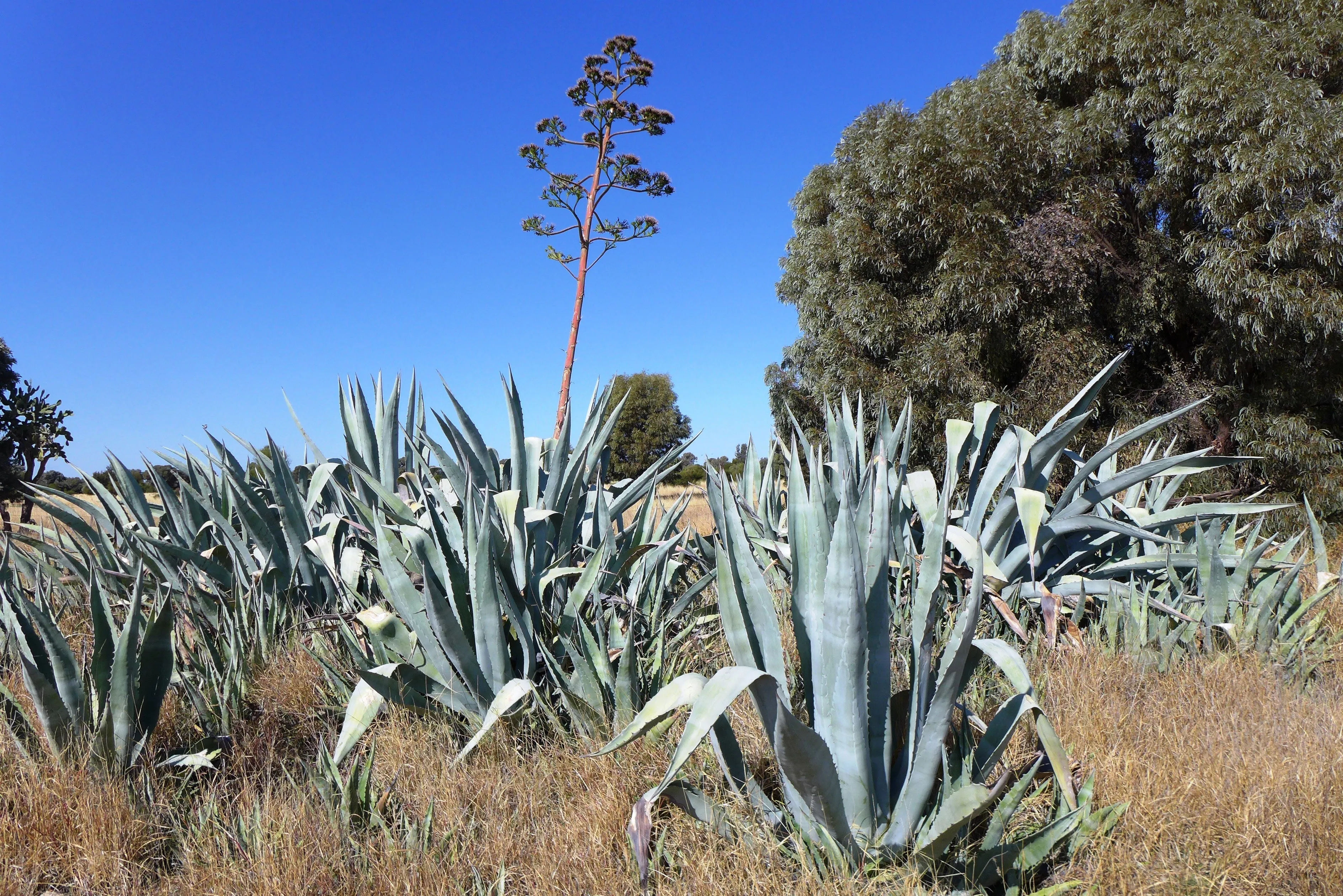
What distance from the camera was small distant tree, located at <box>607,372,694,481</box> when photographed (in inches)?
1144

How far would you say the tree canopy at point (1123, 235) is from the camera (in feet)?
30.3

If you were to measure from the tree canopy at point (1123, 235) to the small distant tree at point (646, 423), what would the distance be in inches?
616

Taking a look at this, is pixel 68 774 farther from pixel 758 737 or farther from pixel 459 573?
pixel 758 737

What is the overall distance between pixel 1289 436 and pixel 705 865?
11.6 meters

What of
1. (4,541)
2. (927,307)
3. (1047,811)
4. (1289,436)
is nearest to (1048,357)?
(927,307)

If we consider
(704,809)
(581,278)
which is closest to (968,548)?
(704,809)

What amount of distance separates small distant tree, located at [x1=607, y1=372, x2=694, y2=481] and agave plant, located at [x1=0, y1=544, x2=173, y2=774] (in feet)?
86.0

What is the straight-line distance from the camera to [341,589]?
2.81 metres

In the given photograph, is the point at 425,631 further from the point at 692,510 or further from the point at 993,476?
the point at 692,510

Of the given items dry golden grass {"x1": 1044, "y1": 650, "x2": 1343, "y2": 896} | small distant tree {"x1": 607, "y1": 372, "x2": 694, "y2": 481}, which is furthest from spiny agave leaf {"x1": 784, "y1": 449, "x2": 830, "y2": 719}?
small distant tree {"x1": 607, "y1": 372, "x2": 694, "y2": 481}

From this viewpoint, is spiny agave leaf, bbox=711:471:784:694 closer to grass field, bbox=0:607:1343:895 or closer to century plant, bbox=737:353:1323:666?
grass field, bbox=0:607:1343:895

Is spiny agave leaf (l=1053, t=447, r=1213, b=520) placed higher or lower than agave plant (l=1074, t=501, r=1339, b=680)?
higher

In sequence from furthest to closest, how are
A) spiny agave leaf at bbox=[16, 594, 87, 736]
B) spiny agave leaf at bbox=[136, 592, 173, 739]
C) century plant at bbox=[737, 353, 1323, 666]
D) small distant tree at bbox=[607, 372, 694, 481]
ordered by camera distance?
small distant tree at bbox=[607, 372, 694, 481] → century plant at bbox=[737, 353, 1323, 666] → spiny agave leaf at bbox=[136, 592, 173, 739] → spiny agave leaf at bbox=[16, 594, 87, 736]

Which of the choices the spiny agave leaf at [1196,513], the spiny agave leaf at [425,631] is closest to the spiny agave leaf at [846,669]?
the spiny agave leaf at [425,631]
